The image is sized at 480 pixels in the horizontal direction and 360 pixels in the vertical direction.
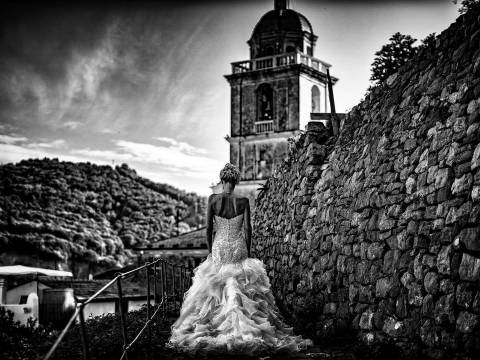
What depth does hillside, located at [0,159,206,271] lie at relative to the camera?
46.8m

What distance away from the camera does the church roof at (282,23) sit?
35625mm

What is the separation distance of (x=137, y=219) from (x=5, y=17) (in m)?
32.1

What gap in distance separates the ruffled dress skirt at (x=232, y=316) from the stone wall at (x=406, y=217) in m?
0.67

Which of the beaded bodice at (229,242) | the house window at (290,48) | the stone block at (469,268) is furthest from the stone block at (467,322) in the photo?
the house window at (290,48)

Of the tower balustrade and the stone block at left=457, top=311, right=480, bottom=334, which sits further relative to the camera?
the tower balustrade

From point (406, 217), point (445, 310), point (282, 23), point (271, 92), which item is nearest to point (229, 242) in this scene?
point (406, 217)

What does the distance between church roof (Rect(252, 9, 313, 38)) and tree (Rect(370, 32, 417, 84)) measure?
976 inches

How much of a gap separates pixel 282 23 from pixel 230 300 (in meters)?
31.6

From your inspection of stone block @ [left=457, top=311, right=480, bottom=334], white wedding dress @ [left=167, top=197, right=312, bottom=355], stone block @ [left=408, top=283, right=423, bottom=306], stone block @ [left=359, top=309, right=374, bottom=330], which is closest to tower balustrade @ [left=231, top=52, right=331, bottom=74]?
white wedding dress @ [left=167, top=197, right=312, bottom=355]

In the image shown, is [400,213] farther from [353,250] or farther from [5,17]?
[5,17]

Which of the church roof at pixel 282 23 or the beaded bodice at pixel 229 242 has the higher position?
the church roof at pixel 282 23

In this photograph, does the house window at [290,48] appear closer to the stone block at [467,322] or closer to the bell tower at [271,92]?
the bell tower at [271,92]

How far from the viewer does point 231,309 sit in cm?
663

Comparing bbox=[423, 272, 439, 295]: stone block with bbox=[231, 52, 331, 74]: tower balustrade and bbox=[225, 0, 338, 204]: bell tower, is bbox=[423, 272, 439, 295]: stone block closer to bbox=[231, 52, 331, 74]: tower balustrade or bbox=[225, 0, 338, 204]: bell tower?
bbox=[225, 0, 338, 204]: bell tower
